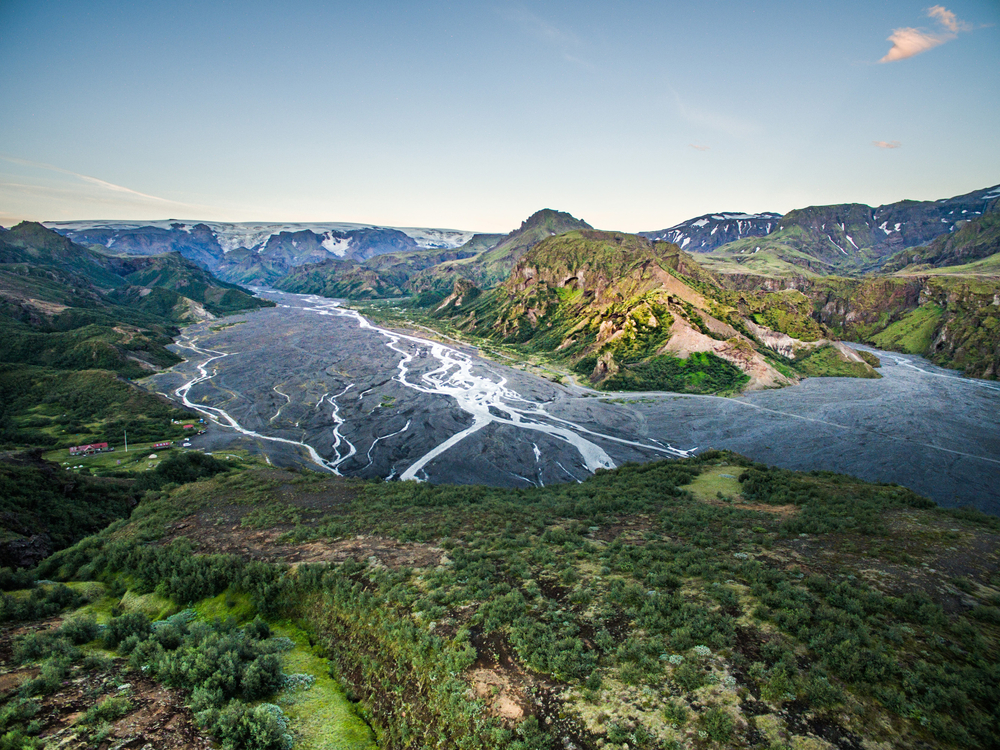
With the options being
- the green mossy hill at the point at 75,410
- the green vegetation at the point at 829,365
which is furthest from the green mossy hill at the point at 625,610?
the green vegetation at the point at 829,365

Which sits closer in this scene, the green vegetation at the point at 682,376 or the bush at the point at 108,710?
the bush at the point at 108,710

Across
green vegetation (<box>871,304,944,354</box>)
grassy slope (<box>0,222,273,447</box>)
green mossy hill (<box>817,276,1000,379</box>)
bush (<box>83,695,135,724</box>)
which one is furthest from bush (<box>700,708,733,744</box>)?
green vegetation (<box>871,304,944,354</box>)

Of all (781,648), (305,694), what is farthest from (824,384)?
(305,694)

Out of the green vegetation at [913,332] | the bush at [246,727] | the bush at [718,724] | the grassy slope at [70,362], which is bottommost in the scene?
the grassy slope at [70,362]

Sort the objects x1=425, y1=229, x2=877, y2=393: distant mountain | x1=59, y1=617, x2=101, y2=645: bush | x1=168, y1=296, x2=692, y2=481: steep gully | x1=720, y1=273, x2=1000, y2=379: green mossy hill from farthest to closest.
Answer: x1=720, y1=273, x2=1000, y2=379: green mossy hill
x1=425, y1=229, x2=877, y2=393: distant mountain
x1=168, y1=296, x2=692, y2=481: steep gully
x1=59, y1=617, x2=101, y2=645: bush

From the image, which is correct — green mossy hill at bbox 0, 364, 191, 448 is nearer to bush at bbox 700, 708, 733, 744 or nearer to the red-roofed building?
the red-roofed building

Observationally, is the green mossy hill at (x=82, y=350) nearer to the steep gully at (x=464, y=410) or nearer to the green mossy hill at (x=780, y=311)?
the steep gully at (x=464, y=410)

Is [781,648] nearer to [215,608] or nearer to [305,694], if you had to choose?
[305,694]
